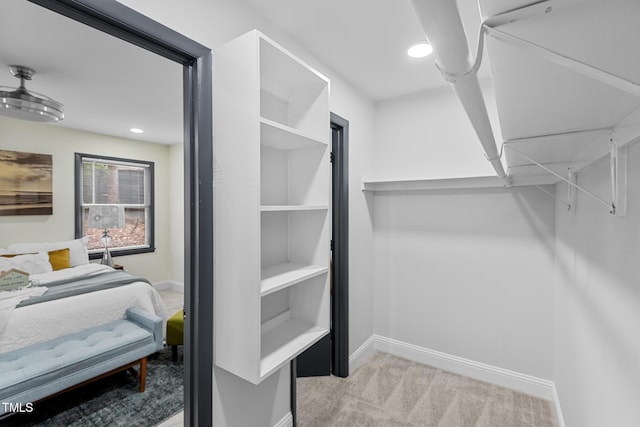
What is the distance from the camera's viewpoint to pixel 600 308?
118cm

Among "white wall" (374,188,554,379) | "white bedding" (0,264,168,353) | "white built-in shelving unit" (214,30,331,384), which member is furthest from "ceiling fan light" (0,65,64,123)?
"white wall" (374,188,554,379)

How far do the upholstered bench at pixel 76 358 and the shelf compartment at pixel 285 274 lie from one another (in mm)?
1510

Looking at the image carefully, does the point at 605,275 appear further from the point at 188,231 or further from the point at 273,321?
the point at 188,231

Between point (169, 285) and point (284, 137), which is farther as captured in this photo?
point (169, 285)

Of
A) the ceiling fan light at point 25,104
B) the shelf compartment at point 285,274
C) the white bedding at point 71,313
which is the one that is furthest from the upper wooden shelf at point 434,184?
the ceiling fan light at point 25,104

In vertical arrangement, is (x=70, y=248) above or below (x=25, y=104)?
below

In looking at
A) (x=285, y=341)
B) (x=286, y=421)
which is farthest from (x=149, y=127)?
(x=286, y=421)

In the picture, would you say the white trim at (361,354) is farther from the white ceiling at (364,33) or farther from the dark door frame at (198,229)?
the white ceiling at (364,33)

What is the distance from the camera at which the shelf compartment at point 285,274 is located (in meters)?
1.29

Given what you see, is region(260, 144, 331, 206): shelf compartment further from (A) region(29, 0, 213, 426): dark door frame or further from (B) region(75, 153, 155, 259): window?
(B) region(75, 153, 155, 259): window

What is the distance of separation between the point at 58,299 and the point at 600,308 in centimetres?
358

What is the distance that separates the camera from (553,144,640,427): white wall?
2.96ft

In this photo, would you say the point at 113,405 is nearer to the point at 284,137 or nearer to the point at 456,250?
the point at 284,137

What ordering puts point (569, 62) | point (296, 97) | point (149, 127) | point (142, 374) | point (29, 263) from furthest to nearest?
point (149, 127) < point (29, 263) < point (142, 374) < point (296, 97) < point (569, 62)
